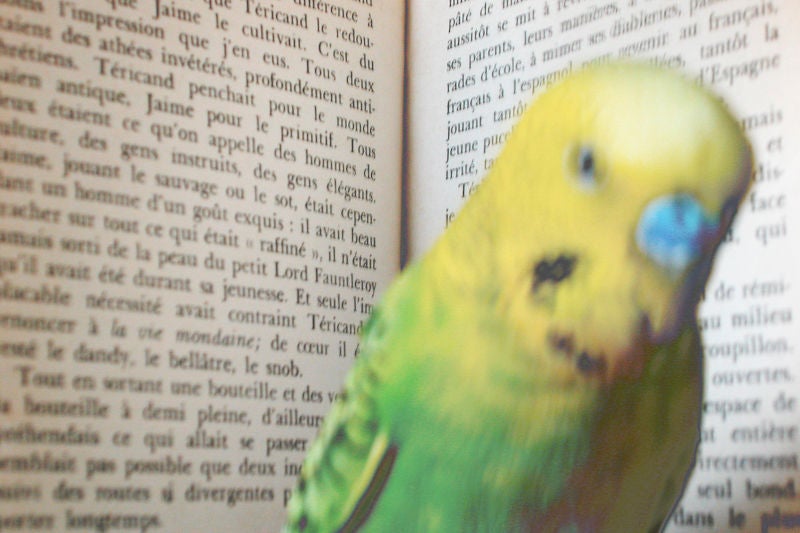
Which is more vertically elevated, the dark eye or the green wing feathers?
the dark eye

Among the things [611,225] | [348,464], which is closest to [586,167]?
[611,225]

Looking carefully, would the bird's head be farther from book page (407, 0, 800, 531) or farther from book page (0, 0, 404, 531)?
book page (0, 0, 404, 531)

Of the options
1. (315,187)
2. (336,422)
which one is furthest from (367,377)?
(315,187)

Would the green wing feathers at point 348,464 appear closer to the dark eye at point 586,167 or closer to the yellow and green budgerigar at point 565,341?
the yellow and green budgerigar at point 565,341

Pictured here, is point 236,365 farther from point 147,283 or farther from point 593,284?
point 593,284

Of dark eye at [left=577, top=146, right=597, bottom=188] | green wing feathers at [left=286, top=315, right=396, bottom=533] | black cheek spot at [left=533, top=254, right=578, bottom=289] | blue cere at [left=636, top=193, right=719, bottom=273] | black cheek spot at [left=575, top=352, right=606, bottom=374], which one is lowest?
green wing feathers at [left=286, top=315, right=396, bottom=533]

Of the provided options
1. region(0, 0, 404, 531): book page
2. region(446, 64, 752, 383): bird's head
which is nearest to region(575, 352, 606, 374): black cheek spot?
region(446, 64, 752, 383): bird's head
